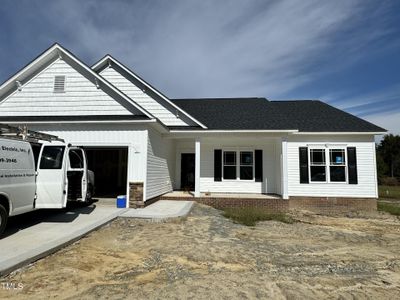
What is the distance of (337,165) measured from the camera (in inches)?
535

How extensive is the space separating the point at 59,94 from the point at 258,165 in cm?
998

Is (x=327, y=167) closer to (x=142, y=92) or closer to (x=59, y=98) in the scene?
(x=142, y=92)

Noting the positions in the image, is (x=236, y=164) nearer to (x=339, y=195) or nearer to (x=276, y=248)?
(x=339, y=195)

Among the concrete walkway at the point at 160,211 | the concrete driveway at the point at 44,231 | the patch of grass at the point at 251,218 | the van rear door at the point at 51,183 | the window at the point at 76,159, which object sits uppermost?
the window at the point at 76,159

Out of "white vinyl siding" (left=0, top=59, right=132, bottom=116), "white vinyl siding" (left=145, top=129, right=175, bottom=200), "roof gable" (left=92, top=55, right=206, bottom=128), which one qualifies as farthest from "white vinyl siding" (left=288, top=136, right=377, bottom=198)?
"white vinyl siding" (left=0, top=59, right=132, bottom=116)

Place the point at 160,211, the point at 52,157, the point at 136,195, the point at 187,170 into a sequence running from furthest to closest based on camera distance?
the point at 187,170
the point at 136,195
the point at 160,211
the point at 52,157

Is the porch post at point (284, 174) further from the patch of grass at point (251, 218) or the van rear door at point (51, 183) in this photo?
the van rear door at point (51, 183)

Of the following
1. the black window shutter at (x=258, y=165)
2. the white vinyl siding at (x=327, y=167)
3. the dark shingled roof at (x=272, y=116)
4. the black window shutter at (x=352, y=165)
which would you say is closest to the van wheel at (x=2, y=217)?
the dark shingled roof at (x=272, y=116)

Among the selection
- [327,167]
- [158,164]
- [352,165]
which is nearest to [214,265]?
[158,164]

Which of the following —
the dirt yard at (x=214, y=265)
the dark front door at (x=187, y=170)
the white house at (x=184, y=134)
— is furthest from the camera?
the dark front door at (x=187, y=170)

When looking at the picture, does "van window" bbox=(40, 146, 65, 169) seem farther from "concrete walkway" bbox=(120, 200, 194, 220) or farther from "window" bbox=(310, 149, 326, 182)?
"window" bbox=(310, 149, 326, 182)

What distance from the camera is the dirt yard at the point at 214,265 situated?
4.20m

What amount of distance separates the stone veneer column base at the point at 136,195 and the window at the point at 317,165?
8262mm

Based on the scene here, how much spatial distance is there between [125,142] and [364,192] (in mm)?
11265
